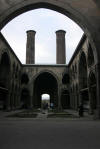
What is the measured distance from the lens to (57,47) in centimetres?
4466

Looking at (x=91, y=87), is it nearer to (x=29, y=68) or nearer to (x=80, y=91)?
(x=80, y=91)

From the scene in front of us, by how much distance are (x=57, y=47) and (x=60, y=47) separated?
2.67 feet

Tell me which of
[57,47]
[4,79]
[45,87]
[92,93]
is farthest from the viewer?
[45,87]

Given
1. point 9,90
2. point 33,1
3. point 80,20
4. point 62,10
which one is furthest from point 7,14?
point 9,90

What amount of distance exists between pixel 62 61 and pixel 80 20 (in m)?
31.2

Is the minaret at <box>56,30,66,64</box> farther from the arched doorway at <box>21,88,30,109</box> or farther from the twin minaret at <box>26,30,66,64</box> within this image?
the arched doorway at <box>21,88,30,109</box>

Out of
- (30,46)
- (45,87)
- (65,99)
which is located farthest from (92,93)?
(30,46)

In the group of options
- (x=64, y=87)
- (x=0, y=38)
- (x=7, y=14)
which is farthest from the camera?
(x=64, y=87)

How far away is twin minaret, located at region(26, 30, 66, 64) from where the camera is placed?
143ft

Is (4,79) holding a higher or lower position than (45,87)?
higher

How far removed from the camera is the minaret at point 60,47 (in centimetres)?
4353

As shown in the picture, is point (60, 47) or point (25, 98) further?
point (60, 47)

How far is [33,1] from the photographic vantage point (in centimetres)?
1220

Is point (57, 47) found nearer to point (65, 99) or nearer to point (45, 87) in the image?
point (45, 87)
